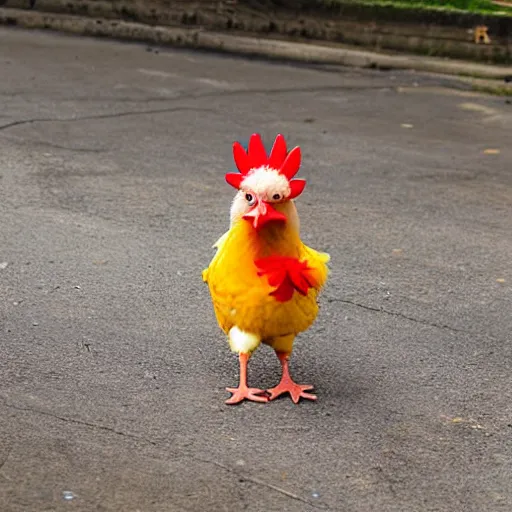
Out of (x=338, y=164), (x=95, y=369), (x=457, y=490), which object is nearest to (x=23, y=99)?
(x=338, y=164)

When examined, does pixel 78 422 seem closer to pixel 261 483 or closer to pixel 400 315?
pixel 261 483

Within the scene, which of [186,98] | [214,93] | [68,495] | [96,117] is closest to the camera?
[68,495]

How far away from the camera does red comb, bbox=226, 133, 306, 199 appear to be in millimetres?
4043

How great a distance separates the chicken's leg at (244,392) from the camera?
4277 millimetres

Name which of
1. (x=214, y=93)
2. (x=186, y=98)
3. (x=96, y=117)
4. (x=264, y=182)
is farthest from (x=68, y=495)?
(x=214, y=93)

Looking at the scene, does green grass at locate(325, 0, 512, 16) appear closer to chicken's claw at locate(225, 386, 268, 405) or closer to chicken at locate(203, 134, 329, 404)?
chicken at locate(203, 134, 329, 404)

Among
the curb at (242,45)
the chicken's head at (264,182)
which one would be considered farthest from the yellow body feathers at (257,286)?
the curb at (242,45)

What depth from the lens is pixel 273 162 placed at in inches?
160

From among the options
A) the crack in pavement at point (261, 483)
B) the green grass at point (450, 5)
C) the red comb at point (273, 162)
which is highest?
the green grass at point (450, 5)

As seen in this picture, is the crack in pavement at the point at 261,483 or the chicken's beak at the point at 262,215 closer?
the crack in pavement at the point at 261,483

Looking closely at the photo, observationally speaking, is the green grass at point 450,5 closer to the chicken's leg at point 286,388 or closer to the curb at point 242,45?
the curb at point 242,45

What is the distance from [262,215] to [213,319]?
1309 millimetres

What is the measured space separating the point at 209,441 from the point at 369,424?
2.08 feet

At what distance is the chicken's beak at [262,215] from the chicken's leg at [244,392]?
583mm
